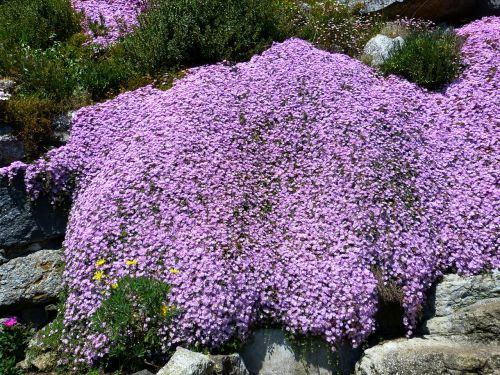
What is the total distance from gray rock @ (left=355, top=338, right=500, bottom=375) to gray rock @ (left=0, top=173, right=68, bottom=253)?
445 centimetres

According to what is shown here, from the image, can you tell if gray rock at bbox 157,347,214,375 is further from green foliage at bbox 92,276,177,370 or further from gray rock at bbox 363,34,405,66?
gray rock at bbox 363,34,405,66

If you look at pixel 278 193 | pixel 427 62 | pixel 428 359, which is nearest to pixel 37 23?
pixel 278 193

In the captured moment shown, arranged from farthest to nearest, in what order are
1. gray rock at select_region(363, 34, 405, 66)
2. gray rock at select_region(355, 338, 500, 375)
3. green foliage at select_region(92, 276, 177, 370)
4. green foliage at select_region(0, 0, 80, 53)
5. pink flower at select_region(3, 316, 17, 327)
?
green foliage at select_region(0, 0, 80, 53), gray rock at select_region(363, 34, 405, 66), pink flower at select_region(3, 316, 17, 327), green foliage at select_region(92, 276, 177, 370), gray rock at select_region(355, 338, 500, 375)

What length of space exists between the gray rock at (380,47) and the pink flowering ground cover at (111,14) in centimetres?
445

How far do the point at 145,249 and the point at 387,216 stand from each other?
9.73ft

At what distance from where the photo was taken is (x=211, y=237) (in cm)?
595

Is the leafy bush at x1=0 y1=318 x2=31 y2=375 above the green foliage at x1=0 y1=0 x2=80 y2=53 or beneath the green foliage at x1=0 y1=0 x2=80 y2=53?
beneath

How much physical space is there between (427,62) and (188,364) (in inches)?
251

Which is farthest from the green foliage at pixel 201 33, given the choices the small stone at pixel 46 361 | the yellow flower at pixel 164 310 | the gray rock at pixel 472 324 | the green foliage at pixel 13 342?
the gray rock at pixel 472 324

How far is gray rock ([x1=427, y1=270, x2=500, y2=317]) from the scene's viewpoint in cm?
609

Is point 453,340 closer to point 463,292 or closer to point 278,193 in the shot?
point 463,292

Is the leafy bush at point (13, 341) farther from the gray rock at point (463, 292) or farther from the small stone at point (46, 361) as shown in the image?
the gray rock at point (463, 292)

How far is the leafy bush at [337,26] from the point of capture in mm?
9664

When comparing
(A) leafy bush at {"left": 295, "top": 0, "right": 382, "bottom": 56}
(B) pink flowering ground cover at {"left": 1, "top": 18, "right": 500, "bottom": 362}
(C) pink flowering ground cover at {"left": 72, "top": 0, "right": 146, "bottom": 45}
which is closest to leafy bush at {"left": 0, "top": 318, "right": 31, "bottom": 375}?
→ (B) pink flowering ground cover at {"left": 1, "top": 18, "right": 500, "bottom": 362}
